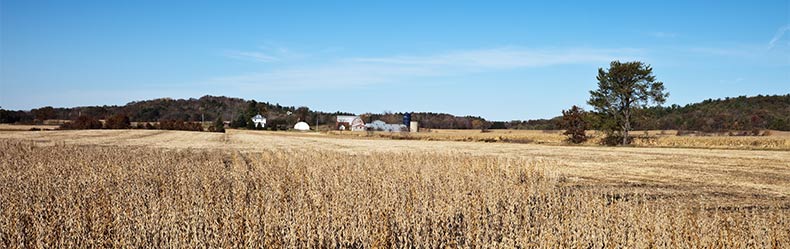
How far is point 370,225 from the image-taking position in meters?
7.15

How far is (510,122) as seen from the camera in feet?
463

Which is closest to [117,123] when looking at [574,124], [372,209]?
[574,124]

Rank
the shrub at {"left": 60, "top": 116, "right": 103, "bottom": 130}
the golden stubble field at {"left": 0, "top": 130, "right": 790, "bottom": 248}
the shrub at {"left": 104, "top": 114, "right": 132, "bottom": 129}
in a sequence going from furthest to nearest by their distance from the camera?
A: the shrub at {"left": 104, "top": 114, "right": 132, "bottom": 129}, the shrub at {"left": 60, "top": 116, "right": 103, "bottom": 130}, the golden stubble field at {"left": 0, "top": 130, "right": 790, "bottom": 248}

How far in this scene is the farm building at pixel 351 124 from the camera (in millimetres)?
108812

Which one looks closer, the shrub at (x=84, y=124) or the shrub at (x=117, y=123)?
the shrub at (x=84, y=124)

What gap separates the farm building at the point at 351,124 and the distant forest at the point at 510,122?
1344 cm

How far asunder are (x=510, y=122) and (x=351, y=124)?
4777 cm

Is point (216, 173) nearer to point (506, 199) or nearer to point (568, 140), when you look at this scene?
point (506, 199)

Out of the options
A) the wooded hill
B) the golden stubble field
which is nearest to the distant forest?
the wooded hill

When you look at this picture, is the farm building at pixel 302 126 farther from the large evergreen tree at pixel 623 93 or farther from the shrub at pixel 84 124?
the large evergreen tree at pixel 623 93

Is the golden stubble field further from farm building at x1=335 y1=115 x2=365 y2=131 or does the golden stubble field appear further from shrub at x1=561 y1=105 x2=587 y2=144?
farm building at x1=335 y1=115 x2=365 y2=131

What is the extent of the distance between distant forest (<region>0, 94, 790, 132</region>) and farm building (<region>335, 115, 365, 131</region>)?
13445 millimetres

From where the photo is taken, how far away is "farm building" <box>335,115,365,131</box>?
10881cm

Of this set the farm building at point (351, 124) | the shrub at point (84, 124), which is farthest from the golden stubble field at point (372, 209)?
the farm building at point (351, 124)
